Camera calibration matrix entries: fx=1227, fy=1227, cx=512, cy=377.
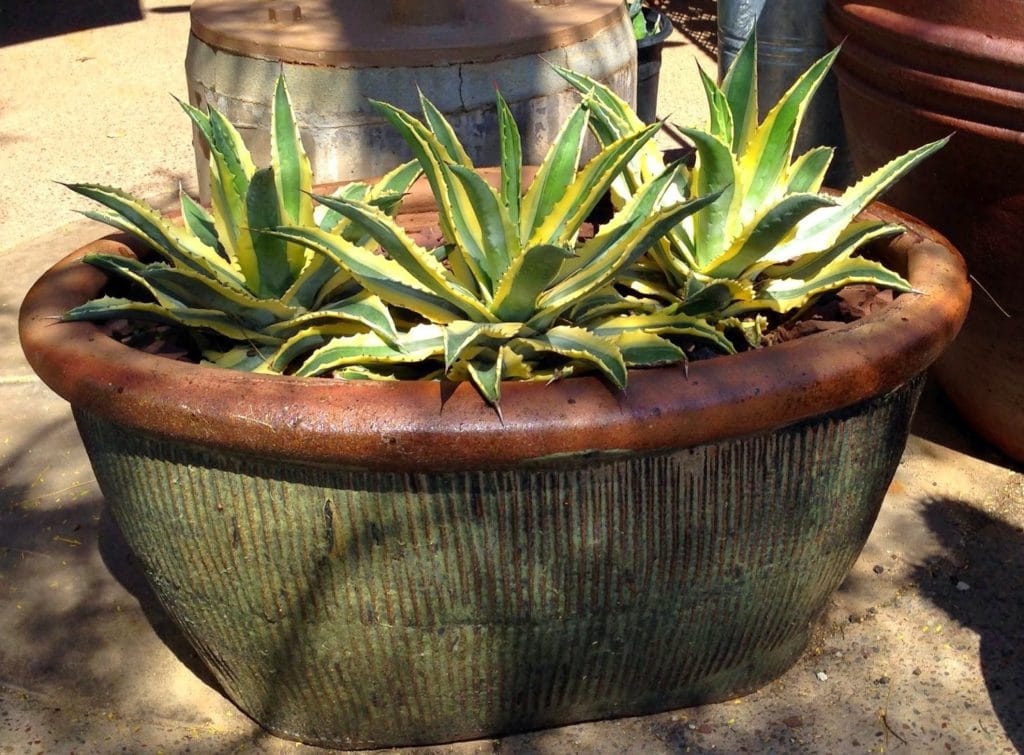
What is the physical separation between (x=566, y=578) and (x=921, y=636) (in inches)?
38.3

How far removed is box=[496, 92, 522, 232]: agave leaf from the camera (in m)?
2.06

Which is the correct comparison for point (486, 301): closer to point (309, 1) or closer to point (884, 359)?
point (884, 359)

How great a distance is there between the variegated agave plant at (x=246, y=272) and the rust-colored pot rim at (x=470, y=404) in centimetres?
18

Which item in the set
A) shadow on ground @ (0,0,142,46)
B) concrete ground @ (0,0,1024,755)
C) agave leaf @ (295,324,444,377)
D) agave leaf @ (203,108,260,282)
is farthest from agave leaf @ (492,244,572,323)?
shadow on ground @ (0,0,142,46)

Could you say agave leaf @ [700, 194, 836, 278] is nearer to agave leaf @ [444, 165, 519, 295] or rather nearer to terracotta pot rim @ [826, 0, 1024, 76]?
agave leaf @ [444, 165, 519, 295]

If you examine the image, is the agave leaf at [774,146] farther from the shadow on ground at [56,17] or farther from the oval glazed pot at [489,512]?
the shadow on ground at [56,17]

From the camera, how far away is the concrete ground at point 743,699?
227 cm

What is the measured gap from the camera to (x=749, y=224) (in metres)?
2.05

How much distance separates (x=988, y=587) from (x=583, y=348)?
51.8 inches

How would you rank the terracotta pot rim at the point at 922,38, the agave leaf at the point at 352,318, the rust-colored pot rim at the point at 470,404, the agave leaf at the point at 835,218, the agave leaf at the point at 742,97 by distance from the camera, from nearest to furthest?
the rust-colored pot rim at the point at 470,404 < the agave leaf at the point at 352,318 < the agave leaf at the point at 835,218 < the agave leaf at the point at 742,97 < the terracotta pot rim at the point at 922,38

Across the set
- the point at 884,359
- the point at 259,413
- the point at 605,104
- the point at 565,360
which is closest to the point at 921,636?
the point at 884,359

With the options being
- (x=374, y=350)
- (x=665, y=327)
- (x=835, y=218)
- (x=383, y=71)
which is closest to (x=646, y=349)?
(x=665, y=327)

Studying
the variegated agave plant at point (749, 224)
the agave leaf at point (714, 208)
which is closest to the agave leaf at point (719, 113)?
the variegated agave plant at point (749, 224)

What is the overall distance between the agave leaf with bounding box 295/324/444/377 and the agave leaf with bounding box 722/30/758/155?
0.76 metres
